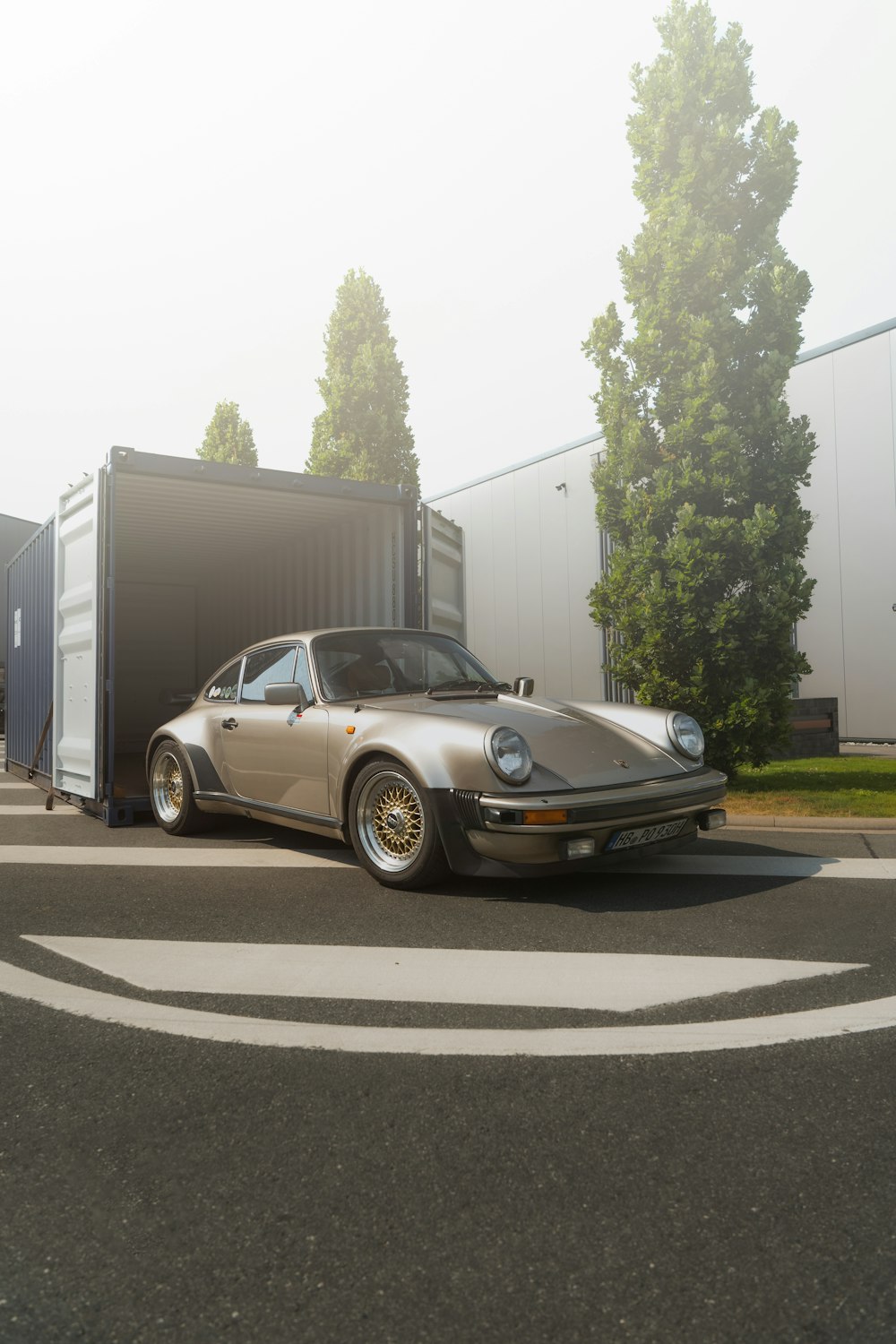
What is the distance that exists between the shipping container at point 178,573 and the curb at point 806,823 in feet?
11.4

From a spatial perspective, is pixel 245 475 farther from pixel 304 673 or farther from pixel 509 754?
pixel 509 754

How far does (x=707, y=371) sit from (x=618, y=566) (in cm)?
208

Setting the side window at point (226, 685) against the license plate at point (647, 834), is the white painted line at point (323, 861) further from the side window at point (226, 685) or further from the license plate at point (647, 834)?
the side window at point (226, 685)

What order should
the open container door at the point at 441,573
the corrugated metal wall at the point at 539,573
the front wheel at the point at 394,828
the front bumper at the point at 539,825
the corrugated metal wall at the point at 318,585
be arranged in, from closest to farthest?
the front bumper at the point at 539,825 → the front wheel at the point at 394,828 → the open container door at the point at 441,573 → the corrugated metal wall at the point at 318,585 → the corrugated metal wall at the point at 539,573

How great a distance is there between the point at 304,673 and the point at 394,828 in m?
1.50

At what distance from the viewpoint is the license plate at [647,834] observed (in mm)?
4715

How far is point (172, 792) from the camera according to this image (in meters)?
7.28

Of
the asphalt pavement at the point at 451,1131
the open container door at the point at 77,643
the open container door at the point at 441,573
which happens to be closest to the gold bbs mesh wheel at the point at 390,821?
the asphalt pavement at the point at 451,1131

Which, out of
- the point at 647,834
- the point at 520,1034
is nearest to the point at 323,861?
the point at 647,834

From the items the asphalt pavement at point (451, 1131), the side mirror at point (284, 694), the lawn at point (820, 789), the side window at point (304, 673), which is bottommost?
the asphalt pavement at point (451, 1131)

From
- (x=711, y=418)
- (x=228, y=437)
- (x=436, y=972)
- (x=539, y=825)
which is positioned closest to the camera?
(x=436, y=972)

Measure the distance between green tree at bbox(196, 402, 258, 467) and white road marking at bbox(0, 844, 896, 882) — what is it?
2463 centimetres

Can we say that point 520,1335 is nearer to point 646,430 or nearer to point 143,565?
point 646,430

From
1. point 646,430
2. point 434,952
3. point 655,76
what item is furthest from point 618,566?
point 434,952
